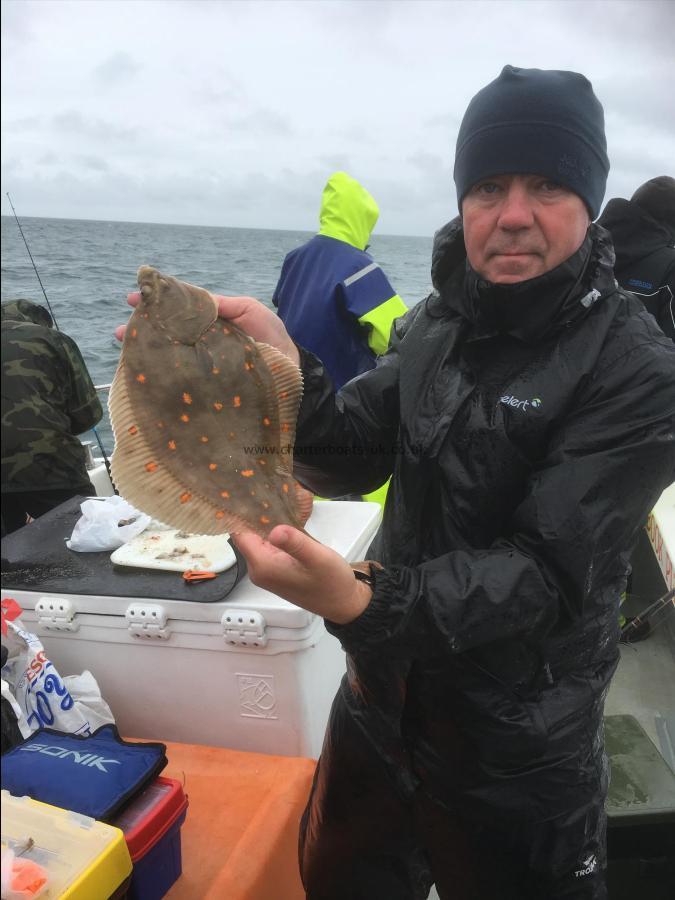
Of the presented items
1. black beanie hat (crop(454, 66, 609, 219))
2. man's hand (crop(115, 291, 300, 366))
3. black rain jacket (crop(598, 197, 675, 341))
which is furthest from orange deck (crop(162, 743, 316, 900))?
black rain jacket (crop(598, 197, 675, 341))

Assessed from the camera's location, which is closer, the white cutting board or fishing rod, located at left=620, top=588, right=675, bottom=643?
the white cutting board

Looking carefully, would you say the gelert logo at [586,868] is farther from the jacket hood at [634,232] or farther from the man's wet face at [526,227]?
the jacket hood at [634,232]

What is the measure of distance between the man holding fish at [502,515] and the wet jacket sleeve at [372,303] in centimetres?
201

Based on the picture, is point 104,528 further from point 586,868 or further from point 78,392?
point 586,868

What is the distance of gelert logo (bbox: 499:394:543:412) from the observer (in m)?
1.86

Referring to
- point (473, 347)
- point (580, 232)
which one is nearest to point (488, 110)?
point (580, 232)

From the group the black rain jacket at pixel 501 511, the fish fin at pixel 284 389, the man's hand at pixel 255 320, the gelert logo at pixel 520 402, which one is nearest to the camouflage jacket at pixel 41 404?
the man's hand at pixel 255 320

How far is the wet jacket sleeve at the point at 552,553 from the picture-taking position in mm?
1667

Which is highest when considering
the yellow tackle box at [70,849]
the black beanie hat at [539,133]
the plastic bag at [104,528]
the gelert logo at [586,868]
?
the black beanie hat at [539,133]

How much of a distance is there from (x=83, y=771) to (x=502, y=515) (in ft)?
5.48

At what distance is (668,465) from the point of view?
174cm

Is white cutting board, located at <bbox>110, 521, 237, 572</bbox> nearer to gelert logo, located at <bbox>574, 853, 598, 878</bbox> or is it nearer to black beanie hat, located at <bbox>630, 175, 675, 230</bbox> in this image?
gelert logo, located at <bbox>574, 853, 598, 878</bbox>

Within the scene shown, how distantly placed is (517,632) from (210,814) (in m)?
1.61

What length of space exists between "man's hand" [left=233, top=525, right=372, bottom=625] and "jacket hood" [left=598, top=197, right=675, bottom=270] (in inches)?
180
